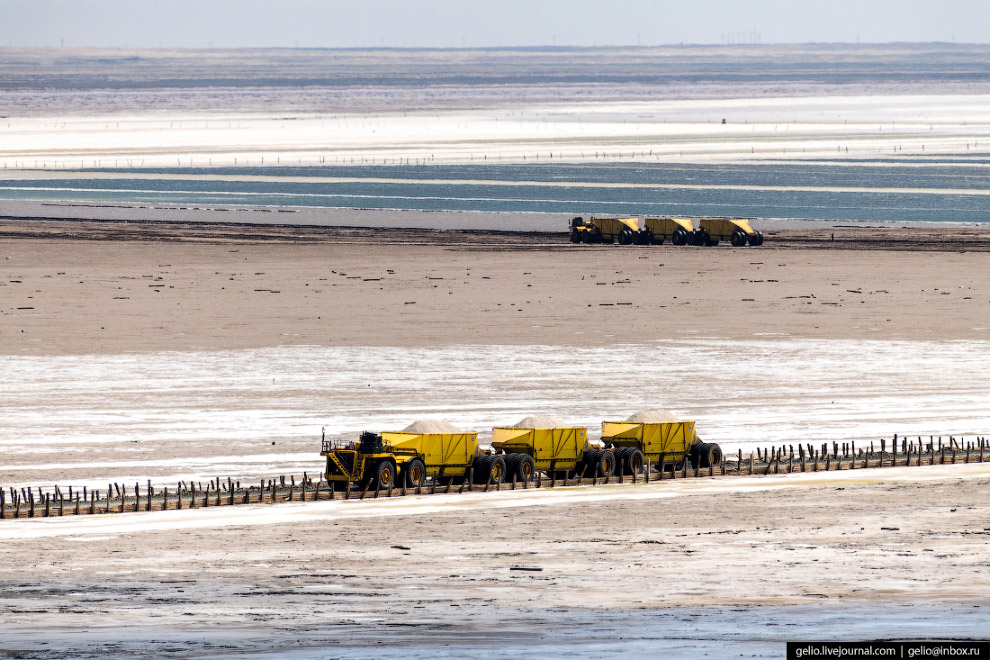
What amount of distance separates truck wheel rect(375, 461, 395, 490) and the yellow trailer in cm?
6781

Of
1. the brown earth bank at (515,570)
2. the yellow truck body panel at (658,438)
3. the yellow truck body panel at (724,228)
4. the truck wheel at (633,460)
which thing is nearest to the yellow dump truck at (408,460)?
the brown earth bank at (515,570)

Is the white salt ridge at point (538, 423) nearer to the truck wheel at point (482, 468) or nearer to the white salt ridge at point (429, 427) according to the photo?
the truck wheel at point (482, 468)

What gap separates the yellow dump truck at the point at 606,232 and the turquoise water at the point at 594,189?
2245 centimetres

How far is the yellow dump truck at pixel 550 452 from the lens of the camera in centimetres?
4062

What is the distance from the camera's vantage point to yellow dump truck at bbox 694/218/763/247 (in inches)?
4045

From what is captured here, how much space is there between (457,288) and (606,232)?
2672 centimetres

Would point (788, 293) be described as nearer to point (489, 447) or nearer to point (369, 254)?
point (369, 254)

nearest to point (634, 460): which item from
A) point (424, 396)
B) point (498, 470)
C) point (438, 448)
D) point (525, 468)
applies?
point (525, 468)

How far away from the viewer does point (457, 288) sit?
3189 inches

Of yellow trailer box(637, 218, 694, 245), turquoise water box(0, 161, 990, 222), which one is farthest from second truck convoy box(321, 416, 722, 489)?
turquoise water box(0, 161, 990, 222)

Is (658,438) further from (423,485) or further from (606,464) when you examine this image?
(423,485)

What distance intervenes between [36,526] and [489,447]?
1234 cm

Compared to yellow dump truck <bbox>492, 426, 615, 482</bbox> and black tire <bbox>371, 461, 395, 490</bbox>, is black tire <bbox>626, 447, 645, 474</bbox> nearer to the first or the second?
yellow dump truck <bbox>492, 426, 615, 482</bbox>

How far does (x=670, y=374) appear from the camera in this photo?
56.1 metres
